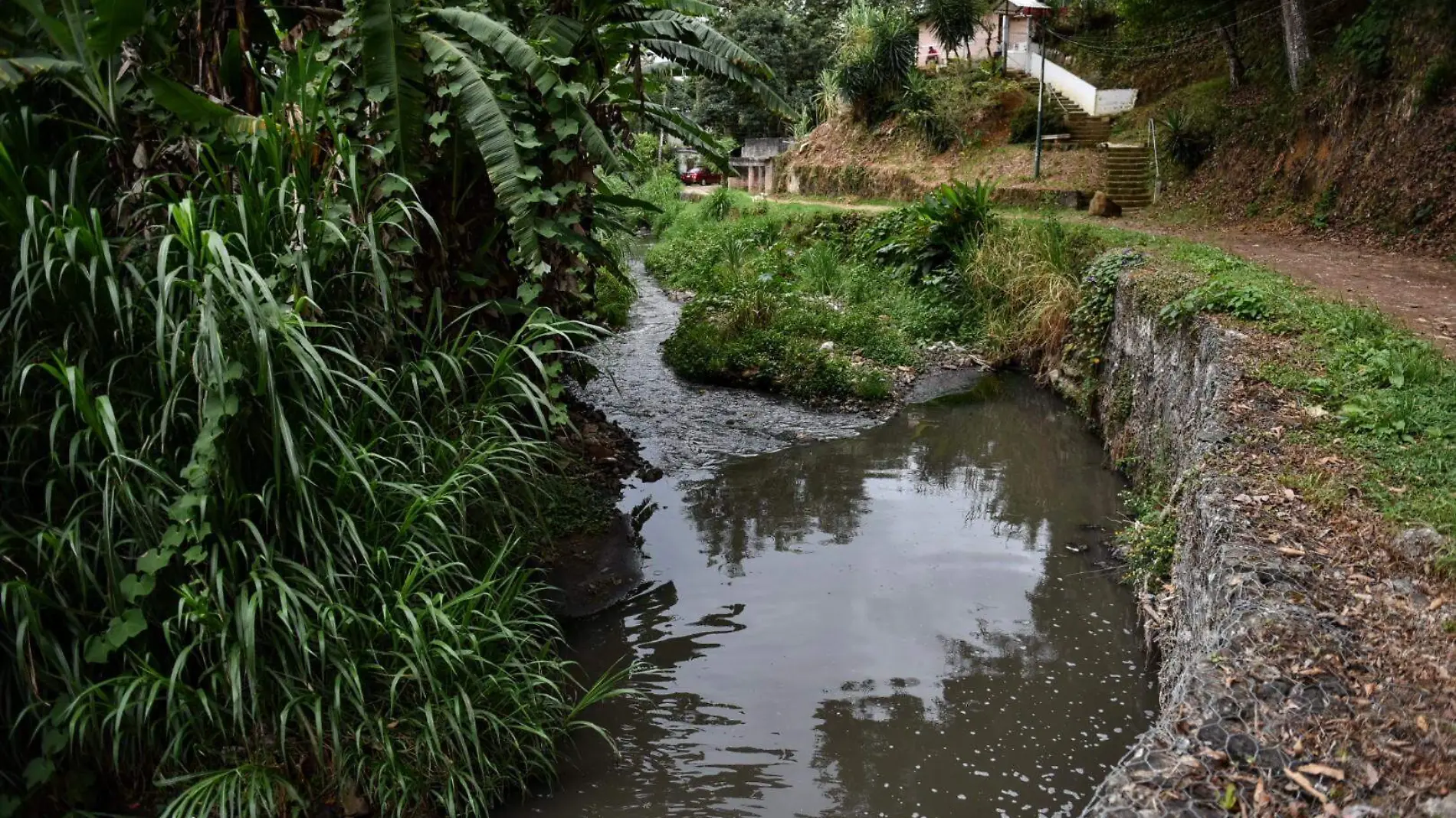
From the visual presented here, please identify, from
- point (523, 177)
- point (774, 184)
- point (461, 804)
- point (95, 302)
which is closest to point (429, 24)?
point (523, 177)

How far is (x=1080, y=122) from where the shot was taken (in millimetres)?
21156

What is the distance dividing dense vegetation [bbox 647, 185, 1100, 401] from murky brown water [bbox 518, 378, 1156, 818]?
2.42m

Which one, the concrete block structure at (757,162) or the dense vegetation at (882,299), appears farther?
Answer: the concrete block structure at (757,162)

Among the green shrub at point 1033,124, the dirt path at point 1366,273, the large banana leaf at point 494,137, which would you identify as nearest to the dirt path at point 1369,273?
the dirt path at point 1366,273

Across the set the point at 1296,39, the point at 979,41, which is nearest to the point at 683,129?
the point at 1296,39

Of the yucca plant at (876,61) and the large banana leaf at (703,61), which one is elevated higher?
the yucca plant at (876,61)

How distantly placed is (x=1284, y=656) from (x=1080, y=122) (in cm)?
2005

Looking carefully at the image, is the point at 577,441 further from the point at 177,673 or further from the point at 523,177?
the point at 177,673

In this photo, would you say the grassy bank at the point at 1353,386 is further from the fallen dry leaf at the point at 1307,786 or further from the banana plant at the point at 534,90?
the banana plant at the point at 534,90

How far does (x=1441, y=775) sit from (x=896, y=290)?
1156 cm

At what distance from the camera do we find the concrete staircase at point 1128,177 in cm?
1702

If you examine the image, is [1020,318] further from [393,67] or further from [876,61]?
[876,61]

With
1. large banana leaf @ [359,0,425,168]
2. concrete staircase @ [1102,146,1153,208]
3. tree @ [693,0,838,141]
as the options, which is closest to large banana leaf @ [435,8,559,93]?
large banana leaf @ [359,0,425,168]

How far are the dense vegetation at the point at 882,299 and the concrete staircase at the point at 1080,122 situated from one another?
696cm
